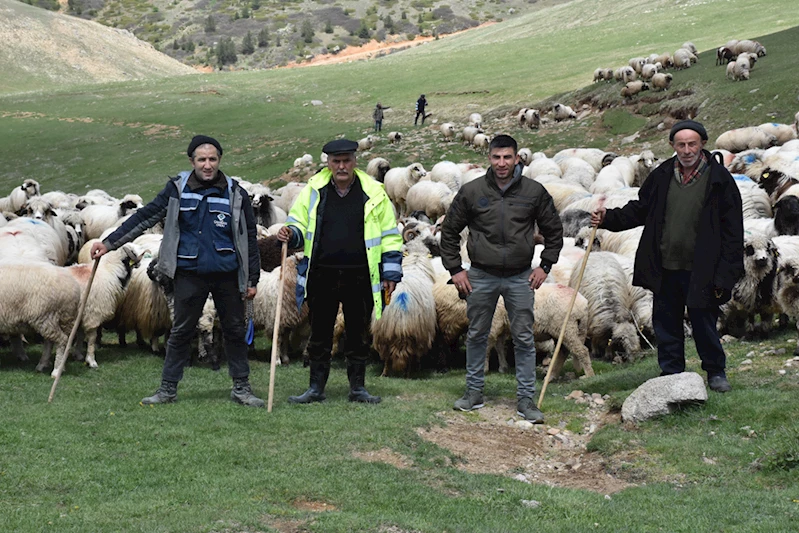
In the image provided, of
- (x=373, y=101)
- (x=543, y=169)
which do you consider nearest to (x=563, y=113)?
(x=543, y=169)

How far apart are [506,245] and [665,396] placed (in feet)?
5.85

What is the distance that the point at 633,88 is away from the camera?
2919 cm

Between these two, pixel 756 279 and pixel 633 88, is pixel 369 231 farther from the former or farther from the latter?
pixel 633 88

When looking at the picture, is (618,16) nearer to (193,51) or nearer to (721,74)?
(721,74)

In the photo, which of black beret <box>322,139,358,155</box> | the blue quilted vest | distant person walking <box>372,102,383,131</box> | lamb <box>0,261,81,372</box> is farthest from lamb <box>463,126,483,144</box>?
the blue quilted vest

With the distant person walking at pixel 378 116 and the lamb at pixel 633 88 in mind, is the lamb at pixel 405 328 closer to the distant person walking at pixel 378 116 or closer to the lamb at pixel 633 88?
the lamb at pixel 633 88

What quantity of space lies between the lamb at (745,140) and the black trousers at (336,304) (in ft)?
52.4

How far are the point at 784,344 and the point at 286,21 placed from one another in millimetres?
122823

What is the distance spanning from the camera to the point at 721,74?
28219 millimetres

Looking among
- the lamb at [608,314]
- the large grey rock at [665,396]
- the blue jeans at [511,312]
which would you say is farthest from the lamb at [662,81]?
the large grey rock at [665,396]

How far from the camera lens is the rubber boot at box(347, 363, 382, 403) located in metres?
8.04

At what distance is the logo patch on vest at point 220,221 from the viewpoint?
740 centimetres

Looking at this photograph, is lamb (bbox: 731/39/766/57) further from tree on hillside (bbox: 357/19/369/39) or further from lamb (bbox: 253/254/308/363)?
tree on hillside (bbox: 357/19/369/39)

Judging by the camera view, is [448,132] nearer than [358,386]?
No
